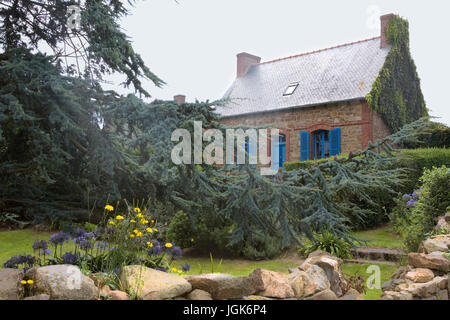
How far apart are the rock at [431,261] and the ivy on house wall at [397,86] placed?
34.2ft

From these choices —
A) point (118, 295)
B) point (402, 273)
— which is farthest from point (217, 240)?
point (118, 295)

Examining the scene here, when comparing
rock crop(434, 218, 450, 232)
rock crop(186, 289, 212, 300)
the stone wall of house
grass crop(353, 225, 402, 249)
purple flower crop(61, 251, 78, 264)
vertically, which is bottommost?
grass crop(353, 225, 402, 249)

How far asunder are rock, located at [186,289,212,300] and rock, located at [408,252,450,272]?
8.27 feet

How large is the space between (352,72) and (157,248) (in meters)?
13.6

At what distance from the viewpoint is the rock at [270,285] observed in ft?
14.0

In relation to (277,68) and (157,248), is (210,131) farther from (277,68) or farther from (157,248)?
(277,68)

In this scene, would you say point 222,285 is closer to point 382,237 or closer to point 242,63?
point 382,237

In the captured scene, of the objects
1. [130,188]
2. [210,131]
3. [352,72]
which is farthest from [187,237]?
[352,72]

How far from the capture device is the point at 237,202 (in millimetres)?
4984

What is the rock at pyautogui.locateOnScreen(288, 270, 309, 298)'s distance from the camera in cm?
438

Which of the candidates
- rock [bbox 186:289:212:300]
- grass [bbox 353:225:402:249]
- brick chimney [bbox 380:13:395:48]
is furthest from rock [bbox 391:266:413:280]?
brick chimney [bbox 380:13:395:48]

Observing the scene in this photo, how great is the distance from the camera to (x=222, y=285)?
4008 mm

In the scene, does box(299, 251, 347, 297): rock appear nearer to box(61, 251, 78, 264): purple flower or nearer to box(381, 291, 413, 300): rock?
box(381, 291, 413, 300): rock

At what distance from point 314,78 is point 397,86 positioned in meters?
3.20
